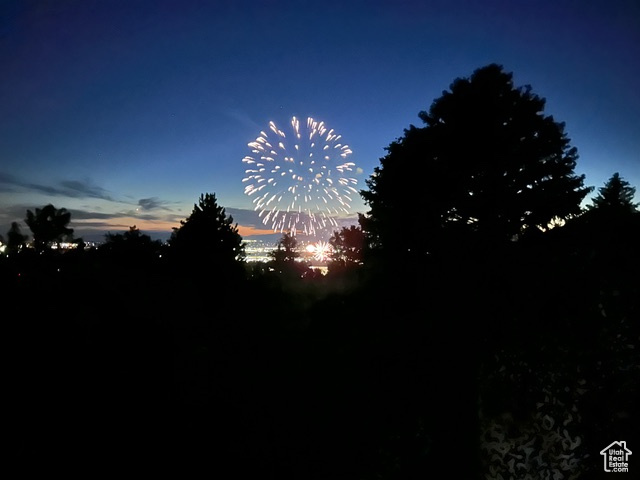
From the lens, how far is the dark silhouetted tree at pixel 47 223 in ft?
183

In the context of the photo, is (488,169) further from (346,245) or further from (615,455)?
(346,245)

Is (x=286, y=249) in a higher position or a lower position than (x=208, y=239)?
higher

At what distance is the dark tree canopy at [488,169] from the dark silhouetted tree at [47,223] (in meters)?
67.0

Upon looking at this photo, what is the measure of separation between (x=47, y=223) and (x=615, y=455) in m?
74.6

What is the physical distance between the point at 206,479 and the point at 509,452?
642 cm

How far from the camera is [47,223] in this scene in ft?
184

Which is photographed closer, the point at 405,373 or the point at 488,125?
the point at 405,373

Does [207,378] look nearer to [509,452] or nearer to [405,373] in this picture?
[405,373]

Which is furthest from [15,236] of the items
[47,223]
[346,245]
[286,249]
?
[346,245]

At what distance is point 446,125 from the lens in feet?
44.7

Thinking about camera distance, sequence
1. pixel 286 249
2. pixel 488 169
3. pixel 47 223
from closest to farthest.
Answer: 1. pixel 488 169
2. pixel 286 249
3. pixel 47 223

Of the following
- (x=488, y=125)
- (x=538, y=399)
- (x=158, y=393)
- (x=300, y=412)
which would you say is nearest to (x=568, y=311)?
(x=538, y=399)

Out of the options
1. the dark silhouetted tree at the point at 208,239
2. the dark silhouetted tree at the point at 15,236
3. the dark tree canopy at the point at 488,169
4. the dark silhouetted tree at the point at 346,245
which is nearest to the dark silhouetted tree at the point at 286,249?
the dark silhouetted tree at the point at 346,245

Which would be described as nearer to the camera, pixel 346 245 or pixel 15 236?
pixel 346 245
